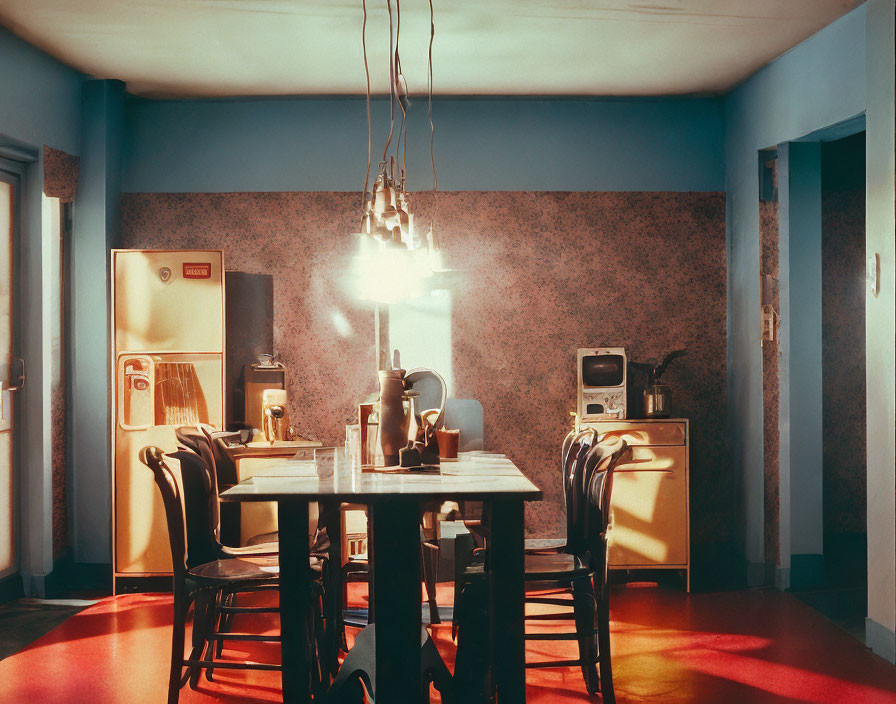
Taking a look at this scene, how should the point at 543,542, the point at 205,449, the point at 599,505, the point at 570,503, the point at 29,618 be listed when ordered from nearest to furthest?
the point at 599,505
the point at 570,503
the point at 205,449
the point at 29,618
the point at 543,542

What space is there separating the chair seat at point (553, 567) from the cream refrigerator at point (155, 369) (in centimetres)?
222

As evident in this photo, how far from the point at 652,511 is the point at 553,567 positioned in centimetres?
177

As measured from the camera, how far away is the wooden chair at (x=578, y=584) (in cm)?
278

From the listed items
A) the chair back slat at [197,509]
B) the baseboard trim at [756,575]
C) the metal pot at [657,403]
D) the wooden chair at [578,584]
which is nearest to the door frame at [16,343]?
the chair back slat at [197,509]

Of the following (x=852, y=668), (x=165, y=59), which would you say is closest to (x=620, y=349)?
(x=852, y=668)

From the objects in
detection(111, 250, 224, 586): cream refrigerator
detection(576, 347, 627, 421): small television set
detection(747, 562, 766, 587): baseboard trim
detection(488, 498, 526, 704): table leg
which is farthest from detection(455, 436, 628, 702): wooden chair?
detection(111, 250, 224, 586): cream refrigerator

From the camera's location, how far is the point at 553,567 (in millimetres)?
2902

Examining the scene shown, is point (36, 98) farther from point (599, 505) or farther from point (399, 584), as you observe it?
point (599, 505)

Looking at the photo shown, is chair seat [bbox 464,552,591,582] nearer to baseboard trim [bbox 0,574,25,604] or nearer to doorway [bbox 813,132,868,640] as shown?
baseboard trim [bbox 0,574,25,604]

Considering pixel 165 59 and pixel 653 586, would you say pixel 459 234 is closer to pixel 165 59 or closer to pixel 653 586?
pixel 165 59

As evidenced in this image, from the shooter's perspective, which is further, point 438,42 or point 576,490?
point 438,42

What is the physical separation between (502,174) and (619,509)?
2.22m

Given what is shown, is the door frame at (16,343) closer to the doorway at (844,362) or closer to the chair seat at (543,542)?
the chair seat at (543,542)

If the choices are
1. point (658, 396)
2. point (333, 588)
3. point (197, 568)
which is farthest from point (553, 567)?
point (658, 396)
